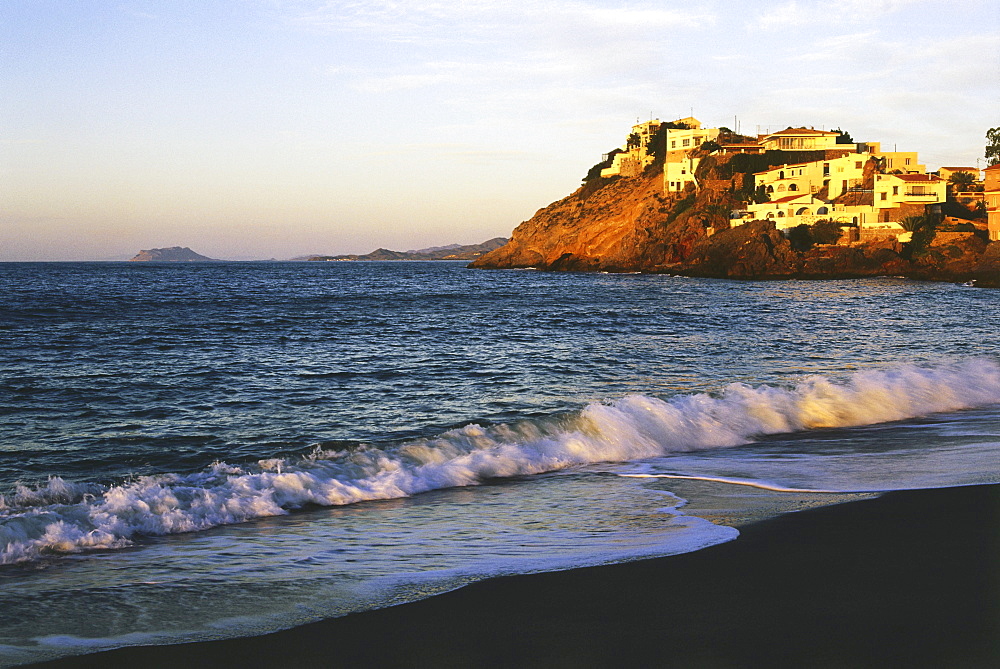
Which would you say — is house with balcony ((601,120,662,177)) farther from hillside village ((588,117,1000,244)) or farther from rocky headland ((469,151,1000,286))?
hillside village ((588,117,1000,244))

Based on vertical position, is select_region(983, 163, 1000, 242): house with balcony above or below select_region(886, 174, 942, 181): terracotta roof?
below

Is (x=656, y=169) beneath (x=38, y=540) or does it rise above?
above

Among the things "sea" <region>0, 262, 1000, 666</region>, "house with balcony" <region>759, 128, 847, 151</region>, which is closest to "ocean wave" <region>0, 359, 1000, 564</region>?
"sea" <region>0, 262, 1000, 666</region>

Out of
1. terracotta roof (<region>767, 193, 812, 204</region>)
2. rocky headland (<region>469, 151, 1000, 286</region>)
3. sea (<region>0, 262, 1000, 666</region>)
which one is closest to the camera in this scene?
sea (<region>0, 262, 1000, 666</region>)

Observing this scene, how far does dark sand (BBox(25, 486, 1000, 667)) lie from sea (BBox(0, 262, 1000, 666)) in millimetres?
359

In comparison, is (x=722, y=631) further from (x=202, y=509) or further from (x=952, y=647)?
(x=202, y=509)

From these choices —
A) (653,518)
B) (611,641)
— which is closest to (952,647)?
(611,641)

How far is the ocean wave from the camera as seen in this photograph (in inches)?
321

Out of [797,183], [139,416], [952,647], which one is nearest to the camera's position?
[952,647]

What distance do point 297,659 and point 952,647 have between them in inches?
153

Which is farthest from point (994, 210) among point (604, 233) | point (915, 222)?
point (604, 233)

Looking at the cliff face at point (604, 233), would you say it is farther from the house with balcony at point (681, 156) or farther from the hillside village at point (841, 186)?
the hillside village at point (841, 186)

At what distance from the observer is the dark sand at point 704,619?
15.4 feet

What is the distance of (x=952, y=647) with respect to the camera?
4.66 m
